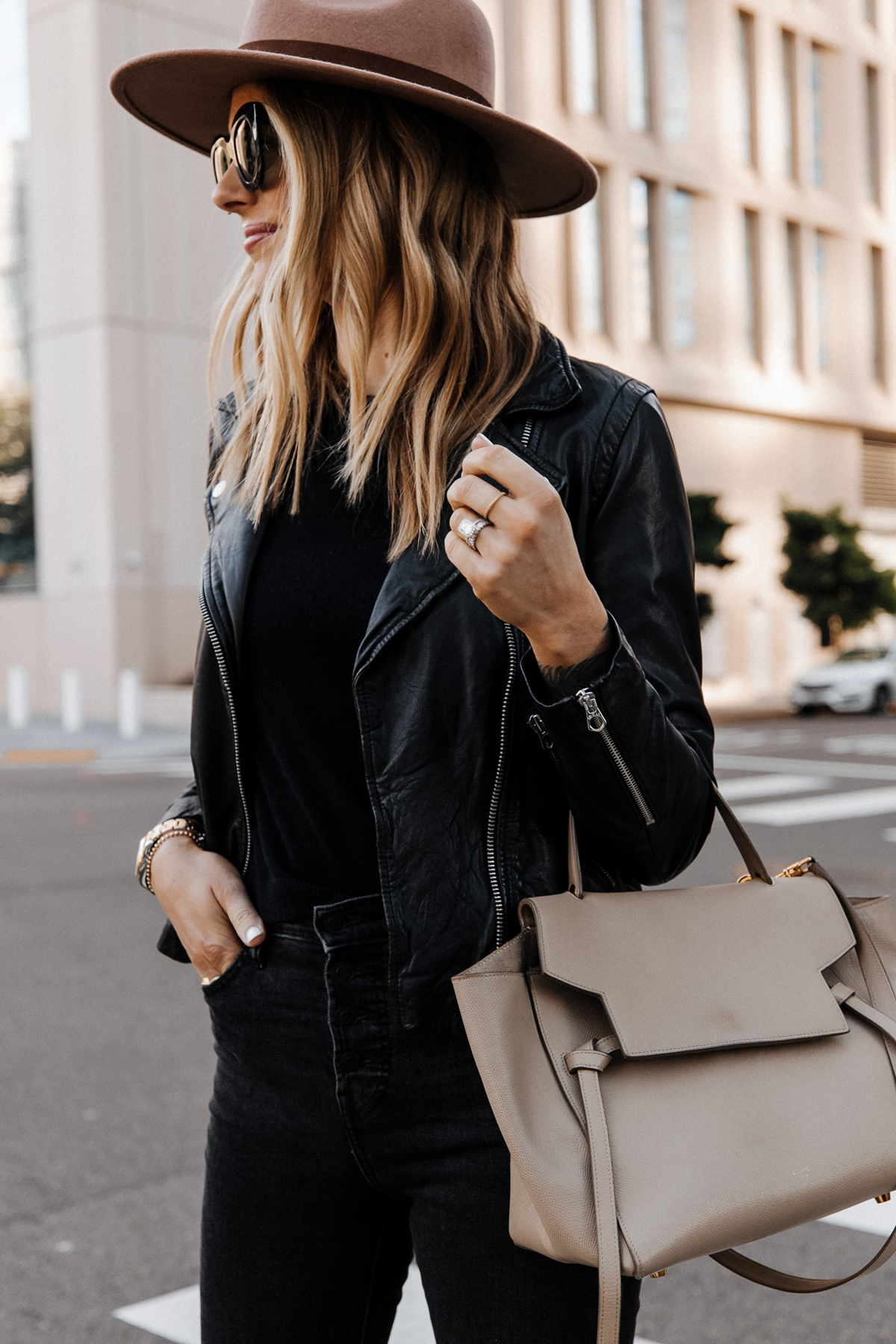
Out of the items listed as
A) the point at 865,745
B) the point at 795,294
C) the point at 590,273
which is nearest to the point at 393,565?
the point at 865,745

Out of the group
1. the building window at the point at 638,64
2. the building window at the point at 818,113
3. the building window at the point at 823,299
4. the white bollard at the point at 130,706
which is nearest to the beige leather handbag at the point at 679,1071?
the white bollard at the point at 130,706

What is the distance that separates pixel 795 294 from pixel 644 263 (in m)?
4.95

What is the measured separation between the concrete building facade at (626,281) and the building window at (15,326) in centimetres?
37

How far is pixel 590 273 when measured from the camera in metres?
27.7

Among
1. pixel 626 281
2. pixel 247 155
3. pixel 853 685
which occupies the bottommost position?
pixel 853 685

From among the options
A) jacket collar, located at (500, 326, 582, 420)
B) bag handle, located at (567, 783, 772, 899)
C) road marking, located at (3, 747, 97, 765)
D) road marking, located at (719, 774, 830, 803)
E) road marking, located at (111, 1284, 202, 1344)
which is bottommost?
road marking, located at (111, 1284, 202, 1344)

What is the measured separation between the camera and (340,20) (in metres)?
1.61

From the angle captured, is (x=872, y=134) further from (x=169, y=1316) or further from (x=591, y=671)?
(x=591, y=671)

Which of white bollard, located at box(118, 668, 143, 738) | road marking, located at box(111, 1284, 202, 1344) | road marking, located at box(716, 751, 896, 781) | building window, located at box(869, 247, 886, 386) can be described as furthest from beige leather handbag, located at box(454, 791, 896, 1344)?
building window, located at box(869, 247, 886, 386)

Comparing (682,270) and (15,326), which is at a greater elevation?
(682,270)

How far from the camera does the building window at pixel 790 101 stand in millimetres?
31422

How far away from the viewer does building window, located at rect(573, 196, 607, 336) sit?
27188 mm

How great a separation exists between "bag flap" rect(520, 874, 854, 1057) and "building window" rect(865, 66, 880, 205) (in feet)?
116

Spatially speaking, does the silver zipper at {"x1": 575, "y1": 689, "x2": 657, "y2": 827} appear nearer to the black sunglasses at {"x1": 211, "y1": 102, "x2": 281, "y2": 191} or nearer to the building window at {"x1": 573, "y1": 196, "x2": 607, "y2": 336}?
the black sunglasses at {"x1": 211, "y1": 102, "x2": 281, "y2": 191}
